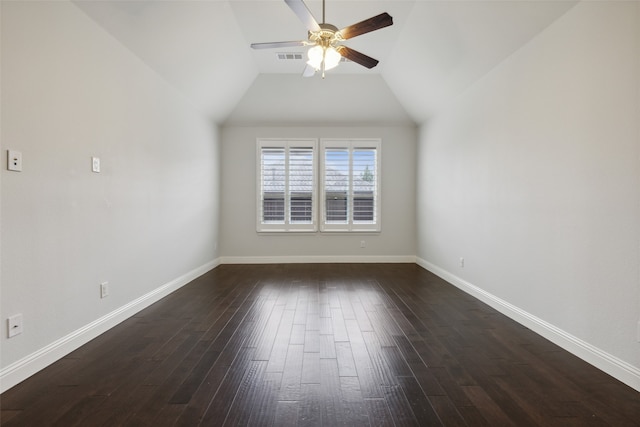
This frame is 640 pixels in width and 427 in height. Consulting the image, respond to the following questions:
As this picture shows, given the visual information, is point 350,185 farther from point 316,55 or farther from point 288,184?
point 316,55

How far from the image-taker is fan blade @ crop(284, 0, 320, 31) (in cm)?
212

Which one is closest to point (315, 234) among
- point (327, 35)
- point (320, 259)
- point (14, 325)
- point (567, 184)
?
point (320, 259)

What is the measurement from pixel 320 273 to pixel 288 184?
190cm

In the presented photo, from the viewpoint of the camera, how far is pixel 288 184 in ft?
18.8

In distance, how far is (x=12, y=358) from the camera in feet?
5.96

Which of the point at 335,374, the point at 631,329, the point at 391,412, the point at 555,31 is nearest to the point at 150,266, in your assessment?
the point at 335,374

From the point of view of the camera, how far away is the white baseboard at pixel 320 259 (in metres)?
5.67

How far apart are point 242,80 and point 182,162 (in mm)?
1704

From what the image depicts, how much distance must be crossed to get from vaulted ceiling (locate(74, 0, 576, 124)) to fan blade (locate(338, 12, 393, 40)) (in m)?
1.09

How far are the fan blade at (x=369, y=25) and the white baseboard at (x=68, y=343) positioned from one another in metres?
3.28

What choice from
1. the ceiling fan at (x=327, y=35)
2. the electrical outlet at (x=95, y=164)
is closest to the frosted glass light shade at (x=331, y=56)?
the ceiling fan at (x=327, y=35)

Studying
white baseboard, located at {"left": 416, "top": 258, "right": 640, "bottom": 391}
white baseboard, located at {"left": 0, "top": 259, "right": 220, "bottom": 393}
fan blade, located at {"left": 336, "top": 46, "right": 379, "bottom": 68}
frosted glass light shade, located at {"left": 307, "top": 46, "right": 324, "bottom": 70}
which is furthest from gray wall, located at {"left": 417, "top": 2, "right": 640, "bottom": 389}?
white baseboard, located at {"left": 0, "top": 259, "right": 220, "bottom": 393}

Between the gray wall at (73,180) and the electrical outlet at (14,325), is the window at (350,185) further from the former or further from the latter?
the electrical outlet at (14,325)

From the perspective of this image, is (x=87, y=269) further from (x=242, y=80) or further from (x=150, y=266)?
(x=242, y=80)
